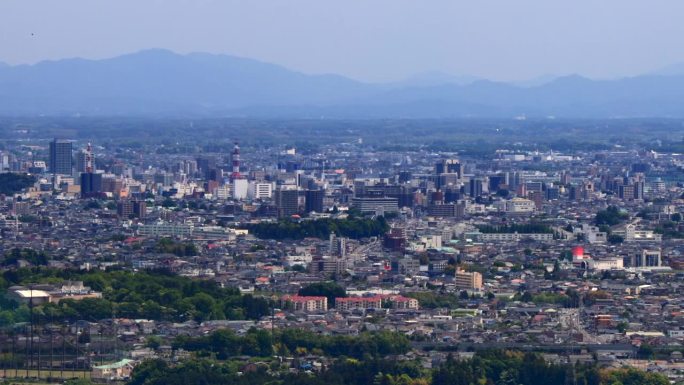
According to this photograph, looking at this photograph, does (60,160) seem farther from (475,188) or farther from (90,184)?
(475,188)

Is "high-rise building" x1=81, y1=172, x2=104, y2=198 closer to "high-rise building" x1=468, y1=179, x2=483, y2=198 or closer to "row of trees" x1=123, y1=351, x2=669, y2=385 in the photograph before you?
"high-rise building" x1=468, y1=179, x2=483, y2=198

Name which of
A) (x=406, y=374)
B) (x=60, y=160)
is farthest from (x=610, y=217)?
(x=406, y=374)

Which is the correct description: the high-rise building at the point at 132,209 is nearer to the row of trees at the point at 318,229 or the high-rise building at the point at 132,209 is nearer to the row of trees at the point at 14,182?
the row of trees at the point at 318,229

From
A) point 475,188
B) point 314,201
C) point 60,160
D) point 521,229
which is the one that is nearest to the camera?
point 521,229

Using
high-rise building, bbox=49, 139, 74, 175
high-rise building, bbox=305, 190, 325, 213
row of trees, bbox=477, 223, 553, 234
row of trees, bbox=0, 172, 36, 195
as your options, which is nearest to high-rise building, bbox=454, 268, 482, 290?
row of trees, bbox=477, 223, 553, 234

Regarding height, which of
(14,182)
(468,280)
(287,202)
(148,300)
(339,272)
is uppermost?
(148,300)

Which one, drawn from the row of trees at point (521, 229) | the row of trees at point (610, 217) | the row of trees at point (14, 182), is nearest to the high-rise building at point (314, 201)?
the row of trees at point (521, 229)
